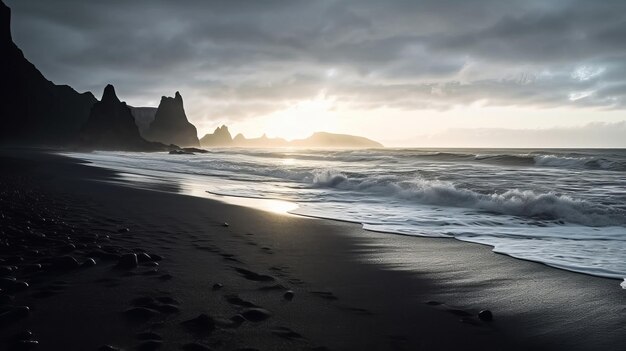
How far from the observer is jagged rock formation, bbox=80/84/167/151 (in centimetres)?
11156

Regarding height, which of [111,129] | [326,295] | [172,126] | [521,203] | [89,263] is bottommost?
[326,295]

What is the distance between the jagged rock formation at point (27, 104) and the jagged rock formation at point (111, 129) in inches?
400

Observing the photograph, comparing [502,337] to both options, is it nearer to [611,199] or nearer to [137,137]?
[611,199]

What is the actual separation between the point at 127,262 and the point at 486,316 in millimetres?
3497

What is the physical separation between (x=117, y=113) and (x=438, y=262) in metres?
132

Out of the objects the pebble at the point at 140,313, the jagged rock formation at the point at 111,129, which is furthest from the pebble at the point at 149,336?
→ the jagged rock formation at the point at 111,129

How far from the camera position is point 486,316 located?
313 centimetres

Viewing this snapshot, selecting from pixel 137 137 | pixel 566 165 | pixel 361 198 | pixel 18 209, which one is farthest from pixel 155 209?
pixel 137 137

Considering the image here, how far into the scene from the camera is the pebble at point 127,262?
157 inches

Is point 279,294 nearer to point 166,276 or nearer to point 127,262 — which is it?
point 166,276

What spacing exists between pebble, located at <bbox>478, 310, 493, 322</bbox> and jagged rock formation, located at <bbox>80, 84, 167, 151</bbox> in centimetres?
11417

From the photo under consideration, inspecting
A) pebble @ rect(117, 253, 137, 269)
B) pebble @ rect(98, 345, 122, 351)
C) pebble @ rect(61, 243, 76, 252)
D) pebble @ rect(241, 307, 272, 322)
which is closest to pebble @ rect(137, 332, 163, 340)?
pebble @ rect(98, 345, 122, 351)

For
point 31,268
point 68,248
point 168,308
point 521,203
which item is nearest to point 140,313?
point 168,308

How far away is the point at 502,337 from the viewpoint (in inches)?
111
